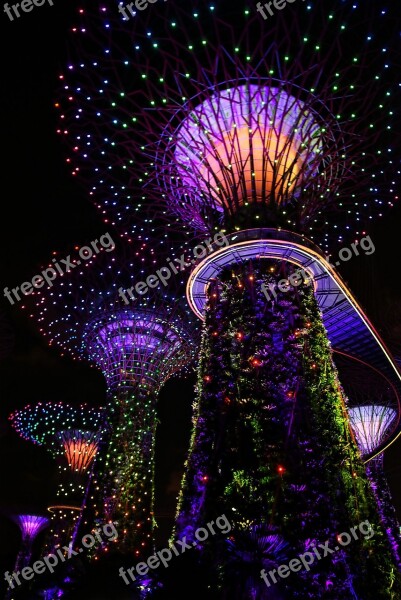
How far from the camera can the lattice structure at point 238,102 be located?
9500 millimetres

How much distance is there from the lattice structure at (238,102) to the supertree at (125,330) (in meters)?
5.59

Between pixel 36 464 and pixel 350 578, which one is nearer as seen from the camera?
pixel 350 578

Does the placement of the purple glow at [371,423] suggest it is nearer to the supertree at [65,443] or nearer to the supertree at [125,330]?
the supertree at [125,330]

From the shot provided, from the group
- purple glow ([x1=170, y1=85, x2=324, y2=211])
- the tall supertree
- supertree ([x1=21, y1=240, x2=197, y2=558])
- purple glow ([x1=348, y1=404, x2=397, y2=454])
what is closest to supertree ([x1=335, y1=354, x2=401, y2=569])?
purple glow ([x1=348, y1=404, x2=397, y2=454])

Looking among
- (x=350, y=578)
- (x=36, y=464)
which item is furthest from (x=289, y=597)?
(x=36, y=464)

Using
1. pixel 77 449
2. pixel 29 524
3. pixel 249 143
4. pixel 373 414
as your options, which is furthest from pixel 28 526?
pixel 249 143

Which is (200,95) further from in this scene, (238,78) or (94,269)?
(94,269)

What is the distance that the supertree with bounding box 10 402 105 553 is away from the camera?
25.9m

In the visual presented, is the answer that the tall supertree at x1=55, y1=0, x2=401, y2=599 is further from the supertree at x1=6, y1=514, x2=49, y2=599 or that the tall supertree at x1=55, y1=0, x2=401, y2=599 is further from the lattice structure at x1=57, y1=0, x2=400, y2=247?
the supertree at x1=6, y1=514, x2=49, y2=599

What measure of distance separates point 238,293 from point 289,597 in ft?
17.2

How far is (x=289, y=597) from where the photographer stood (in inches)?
275

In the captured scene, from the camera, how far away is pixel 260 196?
10.9 m

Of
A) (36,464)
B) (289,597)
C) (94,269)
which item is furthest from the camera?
(36,464)

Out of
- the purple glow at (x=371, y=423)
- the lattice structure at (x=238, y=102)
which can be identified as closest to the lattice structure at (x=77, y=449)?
the purple glow at (x=371, y=423)
